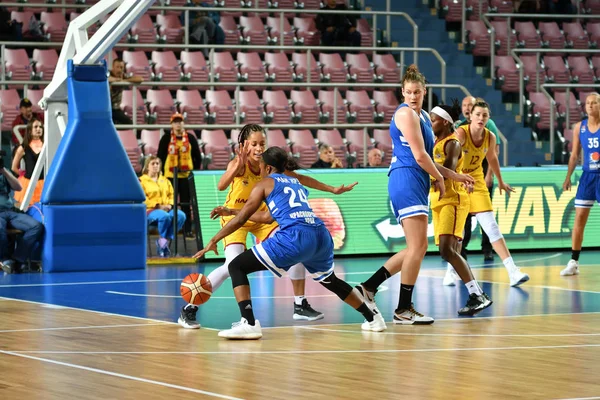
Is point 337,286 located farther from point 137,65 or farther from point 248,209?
point 137,65

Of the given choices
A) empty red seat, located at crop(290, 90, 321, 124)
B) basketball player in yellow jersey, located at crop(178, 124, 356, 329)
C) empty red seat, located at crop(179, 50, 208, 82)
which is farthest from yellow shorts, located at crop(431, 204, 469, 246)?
empty red seat, located at crop(179, 50, 208, 82)

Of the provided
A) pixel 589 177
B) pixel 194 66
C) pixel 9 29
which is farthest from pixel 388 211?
pixel 9 29

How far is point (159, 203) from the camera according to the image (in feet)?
58.5

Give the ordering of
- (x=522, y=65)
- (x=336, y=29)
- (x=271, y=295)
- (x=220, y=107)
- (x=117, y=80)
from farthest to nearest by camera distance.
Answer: (x=522, y=65)
(x=336, y=29)
(x=220, y=107)
(x=117, y=80)
(x=271, y=295)

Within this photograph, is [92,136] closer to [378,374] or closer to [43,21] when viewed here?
[43,21]

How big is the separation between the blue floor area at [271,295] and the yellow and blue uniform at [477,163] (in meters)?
0.92

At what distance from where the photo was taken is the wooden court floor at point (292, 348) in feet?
23.7

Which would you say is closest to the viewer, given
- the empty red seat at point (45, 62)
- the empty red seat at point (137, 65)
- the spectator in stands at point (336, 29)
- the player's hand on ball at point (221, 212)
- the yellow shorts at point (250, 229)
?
the player's hand on ball at point (221, 212)

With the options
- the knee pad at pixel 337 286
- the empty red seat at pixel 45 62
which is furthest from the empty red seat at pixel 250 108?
the knee pad at pixel 337 286

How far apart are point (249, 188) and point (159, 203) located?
6968 mm

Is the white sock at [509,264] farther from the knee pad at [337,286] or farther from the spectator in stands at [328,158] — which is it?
the spectator in stands at [328,158]

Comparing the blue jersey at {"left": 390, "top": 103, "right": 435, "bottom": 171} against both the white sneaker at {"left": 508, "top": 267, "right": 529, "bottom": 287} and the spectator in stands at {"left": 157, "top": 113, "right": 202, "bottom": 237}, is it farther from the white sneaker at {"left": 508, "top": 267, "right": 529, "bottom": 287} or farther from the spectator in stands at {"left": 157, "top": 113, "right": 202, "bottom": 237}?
the spectator in stands at {"left": 157, "top": 113, "right": 202, "bottom": 237}

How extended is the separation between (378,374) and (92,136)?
8.52m

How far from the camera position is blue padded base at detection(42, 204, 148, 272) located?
15422 mm
